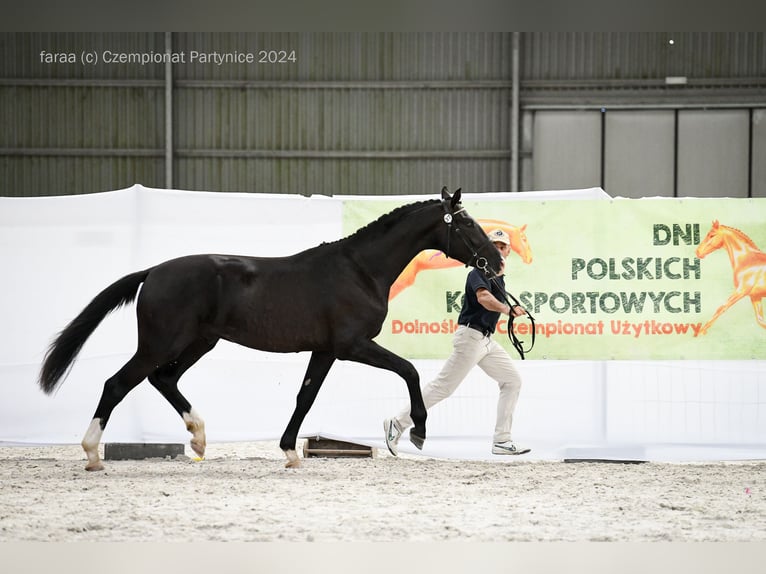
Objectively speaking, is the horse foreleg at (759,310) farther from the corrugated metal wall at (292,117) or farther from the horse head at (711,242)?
the corrugated metal wall at (292,117)

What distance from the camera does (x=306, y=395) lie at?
21.4 ft

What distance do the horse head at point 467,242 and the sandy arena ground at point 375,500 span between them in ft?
4.70

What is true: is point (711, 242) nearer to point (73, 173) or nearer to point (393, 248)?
point (393, 248)

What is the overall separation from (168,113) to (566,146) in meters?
7.92

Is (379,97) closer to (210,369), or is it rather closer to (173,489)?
(210,369)

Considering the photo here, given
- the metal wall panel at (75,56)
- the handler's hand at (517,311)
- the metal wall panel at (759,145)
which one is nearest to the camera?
the handler's hand at (517,311)

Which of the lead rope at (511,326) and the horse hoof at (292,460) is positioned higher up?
the lead rope at (511,326)

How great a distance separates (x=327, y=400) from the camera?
285 inches

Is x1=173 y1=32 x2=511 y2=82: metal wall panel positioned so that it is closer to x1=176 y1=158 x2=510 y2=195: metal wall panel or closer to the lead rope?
x1=176 y1=158 x2=510 y2=195: metal wall panel

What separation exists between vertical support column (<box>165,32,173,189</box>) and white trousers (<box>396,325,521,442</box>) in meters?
12.9

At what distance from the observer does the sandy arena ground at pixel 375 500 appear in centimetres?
423

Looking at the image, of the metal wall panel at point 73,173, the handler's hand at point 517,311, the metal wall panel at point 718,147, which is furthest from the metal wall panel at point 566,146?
the handler's hand at point 517,311

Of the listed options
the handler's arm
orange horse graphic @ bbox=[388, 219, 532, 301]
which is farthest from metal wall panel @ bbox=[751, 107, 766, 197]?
the handler's arm

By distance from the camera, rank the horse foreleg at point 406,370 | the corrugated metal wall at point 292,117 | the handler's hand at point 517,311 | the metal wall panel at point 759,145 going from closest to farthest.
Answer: the horse foreleg at point 406,370 → the handler's hand at point 517,311 → the metal wall panel at point 759,145 → the corrugated metal wall at point 292,117
